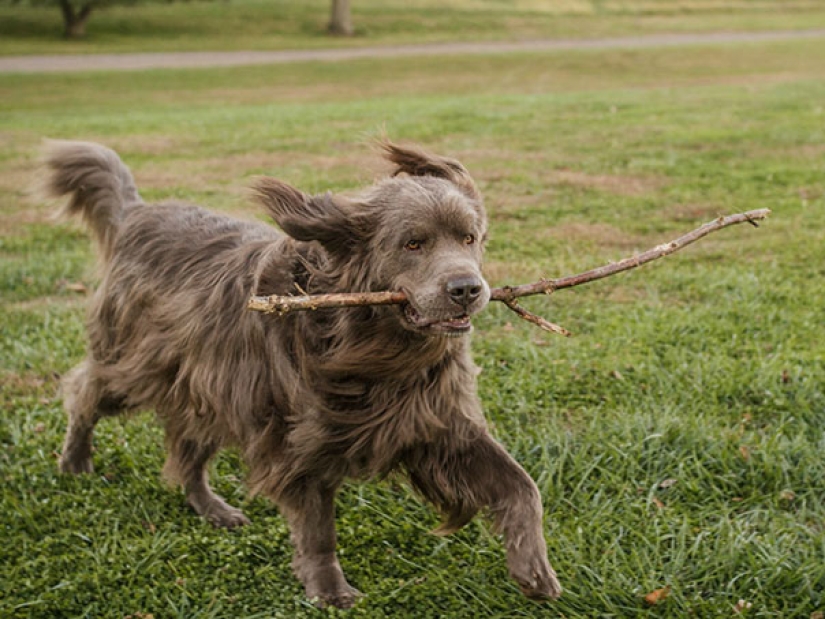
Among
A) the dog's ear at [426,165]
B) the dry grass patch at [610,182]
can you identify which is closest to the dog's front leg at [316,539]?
the dog's ear at [426,165]

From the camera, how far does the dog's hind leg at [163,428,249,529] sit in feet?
15.0

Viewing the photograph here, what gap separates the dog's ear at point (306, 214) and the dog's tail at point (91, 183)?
1.64m

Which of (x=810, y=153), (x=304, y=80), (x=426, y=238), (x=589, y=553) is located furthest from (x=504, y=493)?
(x=304, y=80)

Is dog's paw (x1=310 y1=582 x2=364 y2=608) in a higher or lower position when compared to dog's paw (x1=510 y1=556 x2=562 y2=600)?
lower

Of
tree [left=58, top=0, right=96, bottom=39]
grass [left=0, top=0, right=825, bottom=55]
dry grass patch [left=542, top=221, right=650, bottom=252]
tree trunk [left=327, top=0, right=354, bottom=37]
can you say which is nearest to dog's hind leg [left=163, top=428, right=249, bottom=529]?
dry grass patch [left=542, top=221, right=650, bottom=252]

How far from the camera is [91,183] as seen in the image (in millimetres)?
5078

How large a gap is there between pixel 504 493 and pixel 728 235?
5.81 metres

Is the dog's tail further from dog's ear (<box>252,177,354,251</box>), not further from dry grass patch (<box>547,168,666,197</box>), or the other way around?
dry grass patch (<box>547,168,666,197</box>)

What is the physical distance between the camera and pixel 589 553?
404cm

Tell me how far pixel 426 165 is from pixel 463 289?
0.87 meters

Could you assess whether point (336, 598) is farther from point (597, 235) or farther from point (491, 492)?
point (597, 235)

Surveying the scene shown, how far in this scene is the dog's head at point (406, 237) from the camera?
3334 mm

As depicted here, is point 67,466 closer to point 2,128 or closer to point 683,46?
point 2,128

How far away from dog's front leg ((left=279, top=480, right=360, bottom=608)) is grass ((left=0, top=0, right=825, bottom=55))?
3496cm
